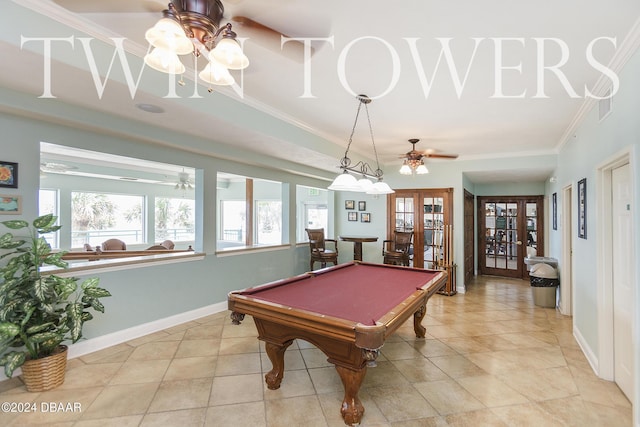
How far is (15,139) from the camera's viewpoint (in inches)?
101

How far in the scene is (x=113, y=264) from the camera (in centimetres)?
321

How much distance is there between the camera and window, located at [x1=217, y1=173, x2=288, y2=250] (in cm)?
952

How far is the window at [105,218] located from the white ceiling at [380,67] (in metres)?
5.83

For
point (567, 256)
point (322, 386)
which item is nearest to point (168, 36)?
point (322, 386)

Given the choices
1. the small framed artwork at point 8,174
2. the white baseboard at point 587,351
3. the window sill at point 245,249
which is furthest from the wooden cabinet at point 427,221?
the small framed artwork at point 8,174

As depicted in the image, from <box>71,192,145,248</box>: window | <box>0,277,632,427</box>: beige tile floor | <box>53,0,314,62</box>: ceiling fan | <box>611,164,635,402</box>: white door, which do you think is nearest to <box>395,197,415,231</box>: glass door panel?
<box>0,277,632,427</box>: beige tile floor

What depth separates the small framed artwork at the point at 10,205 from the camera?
8.13ft

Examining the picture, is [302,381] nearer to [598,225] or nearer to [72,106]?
[598,225]

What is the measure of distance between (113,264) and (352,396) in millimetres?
2846

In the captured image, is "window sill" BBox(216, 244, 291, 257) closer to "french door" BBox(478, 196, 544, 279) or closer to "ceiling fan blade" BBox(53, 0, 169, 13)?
"ceiling fan blade" BBox(53, 0, 169, 13)

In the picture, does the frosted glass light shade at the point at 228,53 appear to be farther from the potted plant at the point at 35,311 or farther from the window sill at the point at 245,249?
the window sill at the point at 245,249

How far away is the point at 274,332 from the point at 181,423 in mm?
840

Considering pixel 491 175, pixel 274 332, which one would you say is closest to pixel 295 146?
pixel 274 332

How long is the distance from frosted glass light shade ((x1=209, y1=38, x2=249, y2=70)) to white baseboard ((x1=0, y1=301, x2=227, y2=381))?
317 centimetres
